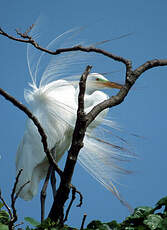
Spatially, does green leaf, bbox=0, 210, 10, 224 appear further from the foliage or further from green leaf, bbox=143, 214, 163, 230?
green leaf, bbox=143, 214, 163, 230

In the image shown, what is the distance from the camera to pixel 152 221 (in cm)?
106

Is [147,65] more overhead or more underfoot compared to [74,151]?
more overhead

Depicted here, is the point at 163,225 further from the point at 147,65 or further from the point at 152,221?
the point at 147,65

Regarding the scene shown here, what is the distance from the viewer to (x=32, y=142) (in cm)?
259

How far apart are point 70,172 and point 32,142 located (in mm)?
1632

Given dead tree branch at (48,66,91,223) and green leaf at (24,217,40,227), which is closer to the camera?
dead tree branch at (48,66,91,223)

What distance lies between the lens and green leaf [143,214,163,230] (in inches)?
40.8

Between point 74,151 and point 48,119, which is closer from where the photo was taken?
point 74,151

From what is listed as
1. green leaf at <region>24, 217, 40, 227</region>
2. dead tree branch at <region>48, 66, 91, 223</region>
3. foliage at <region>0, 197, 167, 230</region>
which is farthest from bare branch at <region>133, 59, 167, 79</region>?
green leaf at <region>24, 217, 40, 227</region>

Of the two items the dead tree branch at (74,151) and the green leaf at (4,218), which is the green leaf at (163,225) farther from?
the green leaf at (4,218)

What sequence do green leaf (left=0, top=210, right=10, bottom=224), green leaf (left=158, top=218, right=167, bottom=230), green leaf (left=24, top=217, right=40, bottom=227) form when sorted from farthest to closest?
green leaf (left=0, top=210, right=10, bottom=224), green leaf (left=24, top=217, right=40, bottom=227), green leaf (left=158, top=218, right=167, bottom=230)

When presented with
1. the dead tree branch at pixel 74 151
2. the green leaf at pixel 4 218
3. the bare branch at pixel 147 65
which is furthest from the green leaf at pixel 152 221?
the green leaf at pixel 4 218

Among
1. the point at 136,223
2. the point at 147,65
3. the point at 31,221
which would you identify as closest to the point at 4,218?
the point at 31,221

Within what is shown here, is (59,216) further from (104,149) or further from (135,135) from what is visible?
(104,149)
